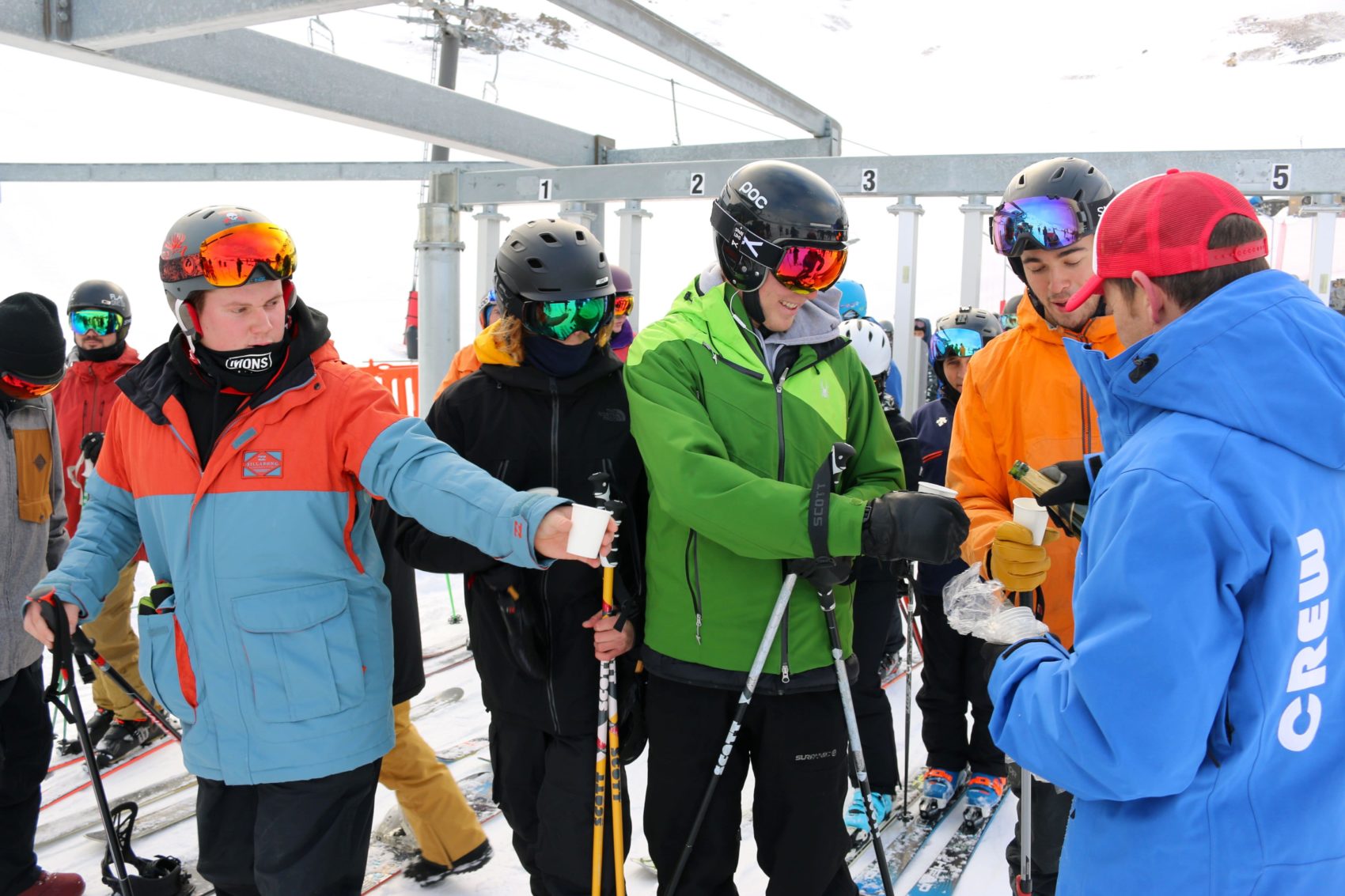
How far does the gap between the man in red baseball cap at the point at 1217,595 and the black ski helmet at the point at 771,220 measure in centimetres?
121

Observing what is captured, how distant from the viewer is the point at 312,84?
4938mm

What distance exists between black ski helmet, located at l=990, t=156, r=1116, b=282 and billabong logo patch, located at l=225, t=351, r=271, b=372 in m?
2.15

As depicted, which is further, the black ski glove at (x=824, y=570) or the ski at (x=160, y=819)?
the ski at (x=160, y=819)

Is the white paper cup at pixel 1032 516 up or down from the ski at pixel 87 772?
up

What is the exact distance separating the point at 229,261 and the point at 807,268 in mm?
1569

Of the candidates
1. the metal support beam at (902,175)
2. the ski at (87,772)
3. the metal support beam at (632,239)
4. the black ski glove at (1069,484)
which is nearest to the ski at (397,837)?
the ski at (87,772)

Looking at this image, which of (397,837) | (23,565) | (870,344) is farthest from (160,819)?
(870,344)

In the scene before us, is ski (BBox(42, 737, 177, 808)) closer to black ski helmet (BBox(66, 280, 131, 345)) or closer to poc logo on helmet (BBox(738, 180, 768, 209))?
black ski helmet (BBox(66, 280, 131, 345))

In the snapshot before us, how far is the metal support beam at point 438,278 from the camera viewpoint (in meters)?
6.83

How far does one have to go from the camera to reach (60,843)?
160 inches

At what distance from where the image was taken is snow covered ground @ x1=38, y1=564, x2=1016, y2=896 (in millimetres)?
3742

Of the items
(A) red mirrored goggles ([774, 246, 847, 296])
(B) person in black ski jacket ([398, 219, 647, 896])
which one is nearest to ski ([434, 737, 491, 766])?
(B) person in black ski jacket ([398, 219, 647, 896])

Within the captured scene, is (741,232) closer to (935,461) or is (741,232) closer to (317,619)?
(317,619)

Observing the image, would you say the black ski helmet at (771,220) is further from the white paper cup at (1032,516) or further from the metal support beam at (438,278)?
the metal support beam at (438,278)
